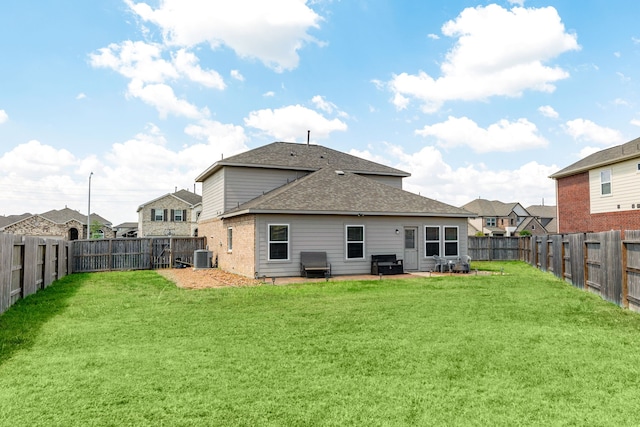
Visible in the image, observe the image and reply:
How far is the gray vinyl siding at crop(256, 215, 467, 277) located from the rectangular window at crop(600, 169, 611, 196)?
10.8 meters

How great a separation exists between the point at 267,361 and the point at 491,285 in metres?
10.2

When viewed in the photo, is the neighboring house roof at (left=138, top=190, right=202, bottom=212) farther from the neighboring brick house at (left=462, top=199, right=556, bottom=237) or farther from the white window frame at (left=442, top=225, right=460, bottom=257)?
the neighboring brick house at (left=462, top=199, right=556, bottom=237)

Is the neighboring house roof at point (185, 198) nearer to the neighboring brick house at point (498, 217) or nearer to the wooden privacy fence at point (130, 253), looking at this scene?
the wooden privacy fence at point (130, 253)

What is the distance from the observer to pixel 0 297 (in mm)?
8523

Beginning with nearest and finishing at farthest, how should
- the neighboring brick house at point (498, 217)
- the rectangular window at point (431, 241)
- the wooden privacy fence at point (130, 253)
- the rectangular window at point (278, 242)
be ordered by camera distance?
the rectangular window at point (278, 242) < the rectangular window at point (431, 241) < the wooden privacy fence at point (130, 253) < the neighboring brick house at point (498, 217)

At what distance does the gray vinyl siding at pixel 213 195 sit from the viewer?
21.1 metres

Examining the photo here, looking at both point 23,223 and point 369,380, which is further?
point 23,223

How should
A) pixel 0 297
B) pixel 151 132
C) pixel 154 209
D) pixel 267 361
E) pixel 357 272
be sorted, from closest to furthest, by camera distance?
pixel 267 361 → pixel 0 297 → pixel 357 272 → pixel 151 132 → pixel 154 209

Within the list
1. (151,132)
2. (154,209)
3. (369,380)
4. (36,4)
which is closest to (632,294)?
(369,380)

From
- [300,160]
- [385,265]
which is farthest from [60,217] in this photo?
[385,265]

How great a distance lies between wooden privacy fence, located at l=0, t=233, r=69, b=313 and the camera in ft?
29.5

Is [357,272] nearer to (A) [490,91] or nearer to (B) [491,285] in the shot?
(B) [491,285]

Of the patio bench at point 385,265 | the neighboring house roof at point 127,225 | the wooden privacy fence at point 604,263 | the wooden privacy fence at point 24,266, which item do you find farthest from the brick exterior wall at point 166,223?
the wooden privacy fence at point 604,263

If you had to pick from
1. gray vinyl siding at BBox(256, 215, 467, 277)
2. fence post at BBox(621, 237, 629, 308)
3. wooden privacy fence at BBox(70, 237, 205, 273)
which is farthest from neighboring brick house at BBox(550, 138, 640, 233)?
wooden privacy fence at BBox(70, 237, 205, 273)
